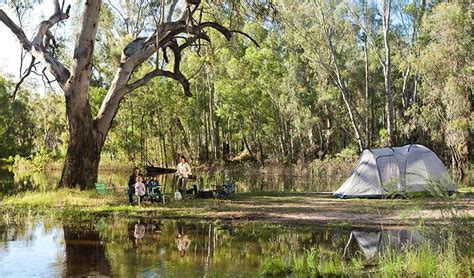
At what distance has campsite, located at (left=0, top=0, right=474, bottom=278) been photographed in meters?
7.94

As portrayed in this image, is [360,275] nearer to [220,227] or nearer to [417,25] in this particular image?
[220,227]

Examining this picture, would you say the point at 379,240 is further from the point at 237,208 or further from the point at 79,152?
the point at 79,152

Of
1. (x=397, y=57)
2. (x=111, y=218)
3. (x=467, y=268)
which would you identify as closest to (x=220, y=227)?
(x=111, y=218)

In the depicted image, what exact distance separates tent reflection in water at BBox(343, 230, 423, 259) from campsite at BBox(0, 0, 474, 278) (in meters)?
0.05

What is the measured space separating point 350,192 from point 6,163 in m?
46.0

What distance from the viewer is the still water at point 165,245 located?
7.63 metres

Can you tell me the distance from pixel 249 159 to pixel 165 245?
42.0 metres

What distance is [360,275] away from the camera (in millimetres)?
7195

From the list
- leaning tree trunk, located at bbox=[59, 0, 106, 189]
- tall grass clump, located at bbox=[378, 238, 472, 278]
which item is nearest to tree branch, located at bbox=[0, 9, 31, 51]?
leaning tree trunk, located at bbox=[59, 0, 106, 189]

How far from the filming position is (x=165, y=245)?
957 cm

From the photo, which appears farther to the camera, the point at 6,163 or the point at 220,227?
the point at 6,163

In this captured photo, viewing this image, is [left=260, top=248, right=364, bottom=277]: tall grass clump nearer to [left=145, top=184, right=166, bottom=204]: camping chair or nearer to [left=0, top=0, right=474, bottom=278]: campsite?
[left=0, top=0, right=474, bottom=278]: campsite

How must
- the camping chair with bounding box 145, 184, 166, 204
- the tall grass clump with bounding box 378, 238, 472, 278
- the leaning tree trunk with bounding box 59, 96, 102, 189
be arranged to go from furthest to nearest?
the leaning tree trunk with bounding box 59, 96, 102, 189
the camping chair with bounding box 145, 184, 166, 204
the tall grass clump with bounding box 378, 238, 472, 278

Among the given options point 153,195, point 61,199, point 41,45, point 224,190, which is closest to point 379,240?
point 153,195
